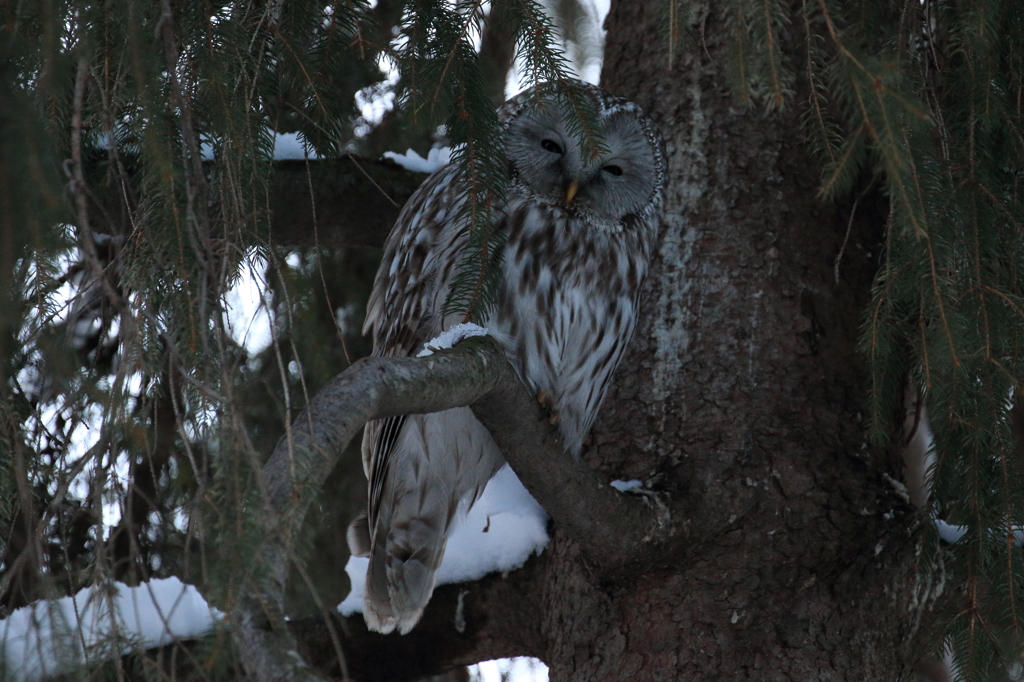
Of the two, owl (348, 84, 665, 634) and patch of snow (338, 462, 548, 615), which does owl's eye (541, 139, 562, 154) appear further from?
patch of snow (338, 462, 548, 615)

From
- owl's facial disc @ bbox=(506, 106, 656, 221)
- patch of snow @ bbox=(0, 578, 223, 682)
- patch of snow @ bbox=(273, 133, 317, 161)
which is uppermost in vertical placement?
patch of snow @ bbox=(273, 133, 317, 161)

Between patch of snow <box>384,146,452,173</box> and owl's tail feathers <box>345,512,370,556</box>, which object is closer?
owl's tail feathers <box>345,512,370,556</box>

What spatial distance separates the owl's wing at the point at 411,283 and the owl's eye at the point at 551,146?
0.91 feet

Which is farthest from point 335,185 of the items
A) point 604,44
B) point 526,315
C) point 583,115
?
point 583,115

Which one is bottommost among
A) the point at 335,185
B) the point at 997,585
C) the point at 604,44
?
the point at 997,585

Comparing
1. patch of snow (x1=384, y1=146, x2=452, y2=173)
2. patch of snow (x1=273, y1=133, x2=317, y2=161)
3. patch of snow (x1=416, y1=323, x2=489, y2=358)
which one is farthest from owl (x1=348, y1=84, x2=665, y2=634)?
patch of snow (x1=416, y1=323, x2=489, y2=358)

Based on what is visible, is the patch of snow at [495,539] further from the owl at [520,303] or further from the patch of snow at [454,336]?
the patch of snow at [454,336]

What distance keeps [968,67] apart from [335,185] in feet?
5.54

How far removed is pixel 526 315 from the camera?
2539 mm

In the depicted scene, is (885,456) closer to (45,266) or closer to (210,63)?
(210,63)

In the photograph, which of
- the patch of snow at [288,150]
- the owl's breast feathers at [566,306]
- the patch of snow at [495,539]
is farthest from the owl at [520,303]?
the patch of snow at [288,150]

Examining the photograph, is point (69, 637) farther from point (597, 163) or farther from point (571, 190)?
point (597, 163)

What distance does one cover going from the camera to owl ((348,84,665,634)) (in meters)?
2.56

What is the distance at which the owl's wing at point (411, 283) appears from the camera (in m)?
2.53
